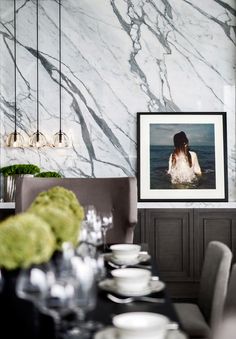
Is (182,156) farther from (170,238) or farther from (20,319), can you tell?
(20,319)

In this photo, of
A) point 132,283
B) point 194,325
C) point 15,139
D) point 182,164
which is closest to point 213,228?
point 182,164

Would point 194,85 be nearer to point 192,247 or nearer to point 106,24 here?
point 106,24

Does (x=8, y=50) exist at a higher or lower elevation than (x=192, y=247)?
higher

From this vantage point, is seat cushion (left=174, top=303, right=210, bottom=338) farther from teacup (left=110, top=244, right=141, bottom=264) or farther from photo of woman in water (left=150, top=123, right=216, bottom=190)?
photo of woman in water (left=150, top=123, right=216, bottom=190)

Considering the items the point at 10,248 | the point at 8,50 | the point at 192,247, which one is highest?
the point at 8,50

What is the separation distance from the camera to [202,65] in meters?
5.11

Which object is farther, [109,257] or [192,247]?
[192,247]

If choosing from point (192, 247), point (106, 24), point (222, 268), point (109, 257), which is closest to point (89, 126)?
point (106, 24)

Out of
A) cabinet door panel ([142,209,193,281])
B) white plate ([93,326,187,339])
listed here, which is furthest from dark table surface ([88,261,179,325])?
cabinet door panel ([142,209,193,281])

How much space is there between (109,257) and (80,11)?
3.18 metres

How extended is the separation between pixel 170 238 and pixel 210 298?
225 cm

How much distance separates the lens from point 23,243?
1309 millimetres

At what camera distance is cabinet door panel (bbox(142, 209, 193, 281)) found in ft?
15.3

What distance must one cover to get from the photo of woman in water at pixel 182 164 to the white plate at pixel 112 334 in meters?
3.60
